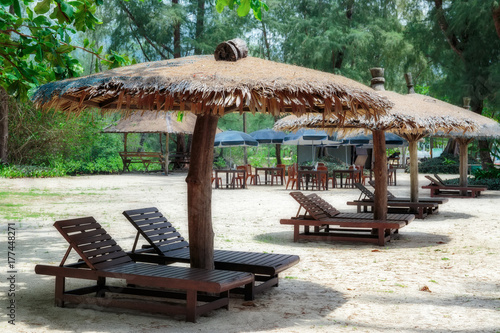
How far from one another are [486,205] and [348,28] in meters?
17.3

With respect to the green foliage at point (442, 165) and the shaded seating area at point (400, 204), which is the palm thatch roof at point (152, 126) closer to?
the green foliage at point (442, 165)

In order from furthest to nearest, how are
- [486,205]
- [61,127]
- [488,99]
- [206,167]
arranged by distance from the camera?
1. [61,127]
2. [488,99]
3. [486,205]
4. [206,167]

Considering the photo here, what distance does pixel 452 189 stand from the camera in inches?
718

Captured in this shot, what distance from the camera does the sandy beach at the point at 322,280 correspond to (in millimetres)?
4766

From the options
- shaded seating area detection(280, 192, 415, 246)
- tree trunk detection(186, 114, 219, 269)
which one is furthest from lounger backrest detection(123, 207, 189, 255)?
shaded seating area detection(280, 192, 415, 246)

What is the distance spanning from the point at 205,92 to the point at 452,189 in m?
15.0

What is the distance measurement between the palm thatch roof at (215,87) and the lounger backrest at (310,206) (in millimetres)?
3869

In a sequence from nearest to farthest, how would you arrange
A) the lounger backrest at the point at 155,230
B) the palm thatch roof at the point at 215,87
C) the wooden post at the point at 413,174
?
the palm thatch roof at the point at 215,87 → the lounger backrest at the point at 155,230 → the wooden post at the point at 413,174

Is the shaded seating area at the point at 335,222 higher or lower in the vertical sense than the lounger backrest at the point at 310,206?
lower

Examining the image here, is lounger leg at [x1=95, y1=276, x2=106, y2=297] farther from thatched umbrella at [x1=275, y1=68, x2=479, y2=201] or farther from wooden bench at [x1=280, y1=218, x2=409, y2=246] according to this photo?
thatched umbrella at [x1=275, y1=68, x2=479, y2=201]

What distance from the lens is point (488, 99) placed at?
25.1 metres

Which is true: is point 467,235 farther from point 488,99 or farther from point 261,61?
point 488,99

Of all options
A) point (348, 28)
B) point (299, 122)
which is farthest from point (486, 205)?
point (348, 28)

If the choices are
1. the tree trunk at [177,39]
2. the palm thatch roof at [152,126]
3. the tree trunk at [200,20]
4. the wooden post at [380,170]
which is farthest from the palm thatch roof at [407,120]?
the tree trunk at [200,20]
